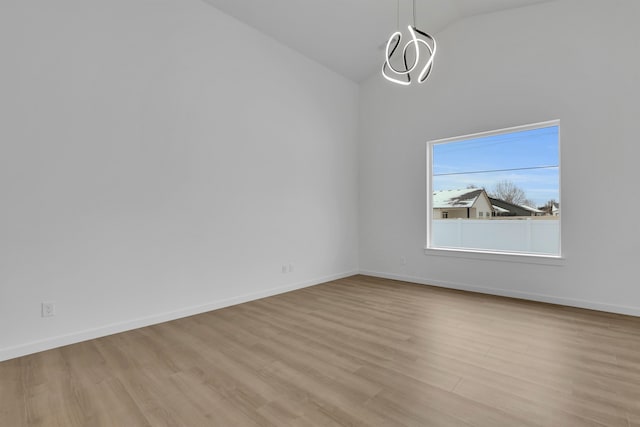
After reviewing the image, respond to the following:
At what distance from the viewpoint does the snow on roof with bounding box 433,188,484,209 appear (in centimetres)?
483

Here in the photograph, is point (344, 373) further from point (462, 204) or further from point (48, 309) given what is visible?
point (462, 204)

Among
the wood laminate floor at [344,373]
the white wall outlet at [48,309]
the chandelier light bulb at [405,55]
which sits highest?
the chandelier light bulb at [405,55]

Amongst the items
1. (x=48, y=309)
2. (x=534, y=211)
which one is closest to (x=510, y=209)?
(x=534, y=211)

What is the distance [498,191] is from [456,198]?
1.91 feet

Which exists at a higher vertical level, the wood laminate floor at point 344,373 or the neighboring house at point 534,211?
the neighboring house at point 534,211

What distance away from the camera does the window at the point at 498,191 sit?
13.5 ft

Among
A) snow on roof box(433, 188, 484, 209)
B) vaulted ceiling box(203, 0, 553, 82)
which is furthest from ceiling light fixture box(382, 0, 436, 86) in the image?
snow on roof box(433, 188, 484, 209)

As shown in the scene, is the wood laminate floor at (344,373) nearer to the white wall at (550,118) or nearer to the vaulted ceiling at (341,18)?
the white wall at (550,118)

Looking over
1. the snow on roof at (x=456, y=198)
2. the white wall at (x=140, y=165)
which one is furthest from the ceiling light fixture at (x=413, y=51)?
the snow on roof at (x=456, y=198)

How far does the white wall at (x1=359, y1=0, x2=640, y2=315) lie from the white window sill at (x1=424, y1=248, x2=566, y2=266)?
5 cm

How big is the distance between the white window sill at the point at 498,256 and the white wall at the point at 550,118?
48mm

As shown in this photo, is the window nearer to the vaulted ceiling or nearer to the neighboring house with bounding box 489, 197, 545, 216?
the neighboring house with bounding box 489, 197, 545, 216

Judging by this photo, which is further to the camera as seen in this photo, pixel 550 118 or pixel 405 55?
pixel 550 118

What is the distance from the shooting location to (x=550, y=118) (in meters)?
3.96
